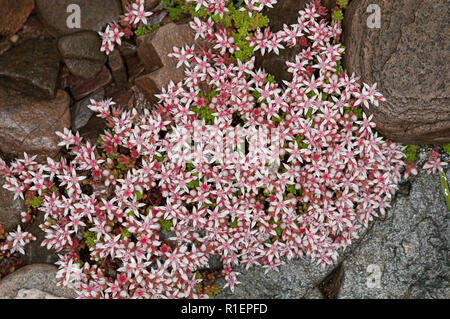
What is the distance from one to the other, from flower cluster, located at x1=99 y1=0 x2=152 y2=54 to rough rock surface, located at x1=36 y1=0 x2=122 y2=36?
0.52ft

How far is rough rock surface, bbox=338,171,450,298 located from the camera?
636 cm

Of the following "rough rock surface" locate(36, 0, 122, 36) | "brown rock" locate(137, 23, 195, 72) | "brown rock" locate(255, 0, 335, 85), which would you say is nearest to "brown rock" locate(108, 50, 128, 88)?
"rough rock surface" locate(36, 0, 122, 36)

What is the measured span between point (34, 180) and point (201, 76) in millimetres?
2850

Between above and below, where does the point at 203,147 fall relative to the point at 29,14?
below

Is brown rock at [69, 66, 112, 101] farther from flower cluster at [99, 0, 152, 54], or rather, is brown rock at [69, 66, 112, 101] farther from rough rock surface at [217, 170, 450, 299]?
rough rock surface at [217, 170, 450, 299]

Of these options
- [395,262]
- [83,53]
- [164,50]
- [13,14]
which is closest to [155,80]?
[164,50]

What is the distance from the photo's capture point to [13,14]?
247 inches

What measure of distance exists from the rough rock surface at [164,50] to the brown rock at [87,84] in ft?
2.40

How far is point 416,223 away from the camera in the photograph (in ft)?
21.0

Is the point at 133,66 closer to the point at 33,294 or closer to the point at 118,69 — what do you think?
the point at 118,69

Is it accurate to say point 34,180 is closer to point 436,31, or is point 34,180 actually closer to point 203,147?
point 203,147

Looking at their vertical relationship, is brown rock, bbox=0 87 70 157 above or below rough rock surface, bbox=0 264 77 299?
above

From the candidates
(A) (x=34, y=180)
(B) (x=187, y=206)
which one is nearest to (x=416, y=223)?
(B) (x=187, y=206)

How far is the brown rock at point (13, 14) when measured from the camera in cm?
613
